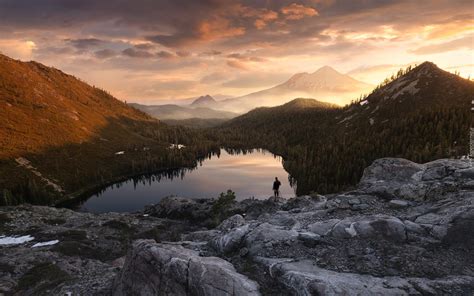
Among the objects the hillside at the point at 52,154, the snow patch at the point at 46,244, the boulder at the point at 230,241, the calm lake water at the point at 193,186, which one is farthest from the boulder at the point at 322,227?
the hillside at the point at 52,154

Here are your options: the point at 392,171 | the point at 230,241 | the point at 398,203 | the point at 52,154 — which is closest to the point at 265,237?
the point at 230,241

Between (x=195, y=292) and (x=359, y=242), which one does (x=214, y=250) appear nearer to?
(x=195, y=292)

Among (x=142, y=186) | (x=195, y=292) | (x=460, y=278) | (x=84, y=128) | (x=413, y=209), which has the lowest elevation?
(x=142, y=186)

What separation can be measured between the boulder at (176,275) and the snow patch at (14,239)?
124 feet

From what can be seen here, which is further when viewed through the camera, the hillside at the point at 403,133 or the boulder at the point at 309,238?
the hillside at the point at 403,133

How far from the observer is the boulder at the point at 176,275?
57.6ft

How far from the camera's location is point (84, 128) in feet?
632

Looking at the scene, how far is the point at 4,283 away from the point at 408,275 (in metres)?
39.0

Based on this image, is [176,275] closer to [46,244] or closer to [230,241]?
[230,241]

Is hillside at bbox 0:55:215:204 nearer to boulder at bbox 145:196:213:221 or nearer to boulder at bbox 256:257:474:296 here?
boulder at bbox 145:196:213:221

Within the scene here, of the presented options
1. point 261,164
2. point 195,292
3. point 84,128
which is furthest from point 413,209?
point 84,128

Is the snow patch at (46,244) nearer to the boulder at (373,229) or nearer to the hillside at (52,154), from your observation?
the boulder at (373,229)

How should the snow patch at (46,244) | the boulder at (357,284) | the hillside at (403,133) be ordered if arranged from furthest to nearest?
the hillside at (403,133), the snow patch at (46,244), the boulder at (357,284)

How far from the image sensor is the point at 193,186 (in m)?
134
